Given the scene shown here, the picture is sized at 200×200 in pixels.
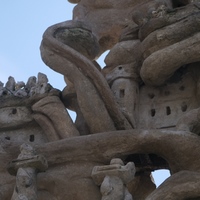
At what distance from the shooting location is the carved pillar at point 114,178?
553 cm

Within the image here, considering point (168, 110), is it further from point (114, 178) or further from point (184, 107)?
point (114, 178)

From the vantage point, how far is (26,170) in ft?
19.2

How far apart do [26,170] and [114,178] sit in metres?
0.65

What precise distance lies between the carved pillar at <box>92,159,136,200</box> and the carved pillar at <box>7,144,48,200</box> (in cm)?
42

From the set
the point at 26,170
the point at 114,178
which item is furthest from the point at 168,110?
the point at 26,170

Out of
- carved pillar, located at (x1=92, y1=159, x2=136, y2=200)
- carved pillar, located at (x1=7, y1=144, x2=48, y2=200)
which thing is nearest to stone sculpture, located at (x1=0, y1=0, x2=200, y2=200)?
carved pillar, located at (x1=92, y1=159, x2=136, y2=200)

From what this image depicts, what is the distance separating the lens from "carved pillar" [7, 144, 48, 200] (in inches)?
226

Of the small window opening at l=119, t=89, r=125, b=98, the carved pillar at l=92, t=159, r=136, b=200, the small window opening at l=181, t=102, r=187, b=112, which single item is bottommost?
the carved pillar at l=92, t=159, r=136, b=200

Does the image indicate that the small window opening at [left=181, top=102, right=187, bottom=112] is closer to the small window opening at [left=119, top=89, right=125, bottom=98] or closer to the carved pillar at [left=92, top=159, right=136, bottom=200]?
the small window opening at [left=119, top=89, right=125, bottom=98]

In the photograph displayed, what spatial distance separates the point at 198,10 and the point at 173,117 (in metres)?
0.92

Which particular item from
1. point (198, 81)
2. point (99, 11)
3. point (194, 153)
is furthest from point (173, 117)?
point (99, 11)

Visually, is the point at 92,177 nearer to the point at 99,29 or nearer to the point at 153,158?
the point at 153,158

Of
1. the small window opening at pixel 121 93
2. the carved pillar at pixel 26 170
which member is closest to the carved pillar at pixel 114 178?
the carved pillar at pixel 26 170

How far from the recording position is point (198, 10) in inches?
266
